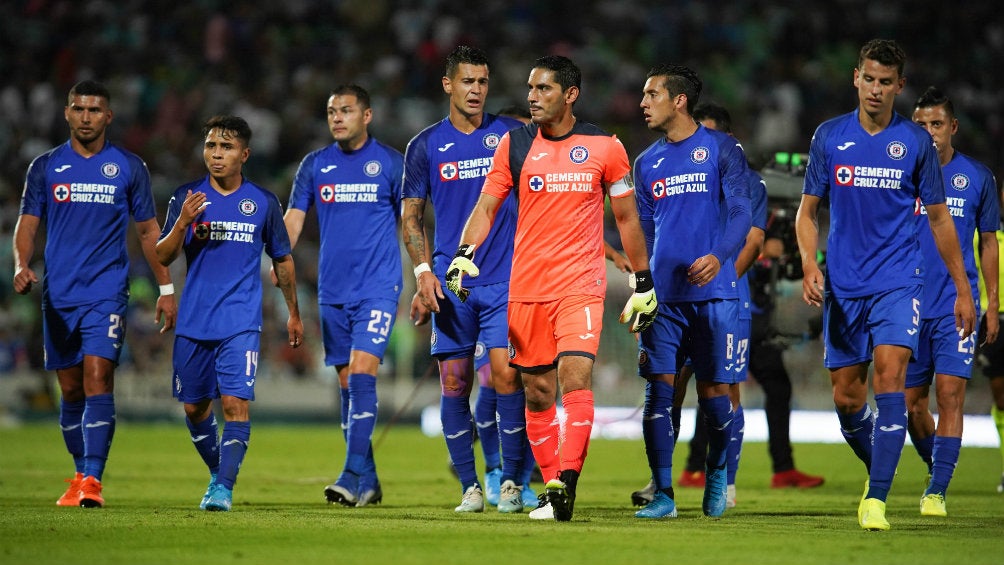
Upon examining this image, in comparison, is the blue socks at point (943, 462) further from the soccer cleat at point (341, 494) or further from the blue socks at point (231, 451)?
the blue socks at point (231, 451)

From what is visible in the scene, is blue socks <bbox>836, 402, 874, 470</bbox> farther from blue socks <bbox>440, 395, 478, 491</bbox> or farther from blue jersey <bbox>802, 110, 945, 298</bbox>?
blue socks <bbox>440, 395, 478, 491</bbox>

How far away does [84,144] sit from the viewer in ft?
33.2

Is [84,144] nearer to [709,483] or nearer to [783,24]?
Result: [709,483]

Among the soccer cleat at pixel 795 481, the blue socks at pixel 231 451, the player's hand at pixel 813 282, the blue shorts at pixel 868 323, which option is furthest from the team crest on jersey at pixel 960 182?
the blue socks at pixel 231 451

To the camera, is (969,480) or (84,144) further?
(969,480)

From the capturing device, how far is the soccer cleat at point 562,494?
7.82 metres

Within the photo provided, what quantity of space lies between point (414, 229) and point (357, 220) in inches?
41.0

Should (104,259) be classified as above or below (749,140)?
below

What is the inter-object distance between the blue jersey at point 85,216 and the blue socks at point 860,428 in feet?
17.0

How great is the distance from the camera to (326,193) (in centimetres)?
1042

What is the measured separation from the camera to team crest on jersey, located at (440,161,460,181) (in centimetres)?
963

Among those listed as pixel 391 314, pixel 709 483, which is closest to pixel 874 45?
pixel 709 483

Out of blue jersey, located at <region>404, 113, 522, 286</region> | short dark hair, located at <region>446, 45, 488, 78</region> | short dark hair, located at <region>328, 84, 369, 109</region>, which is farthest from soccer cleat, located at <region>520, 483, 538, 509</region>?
short dark hair, located at <region>328, 84, 369, 109</region>

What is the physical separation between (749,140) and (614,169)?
51.8ft
